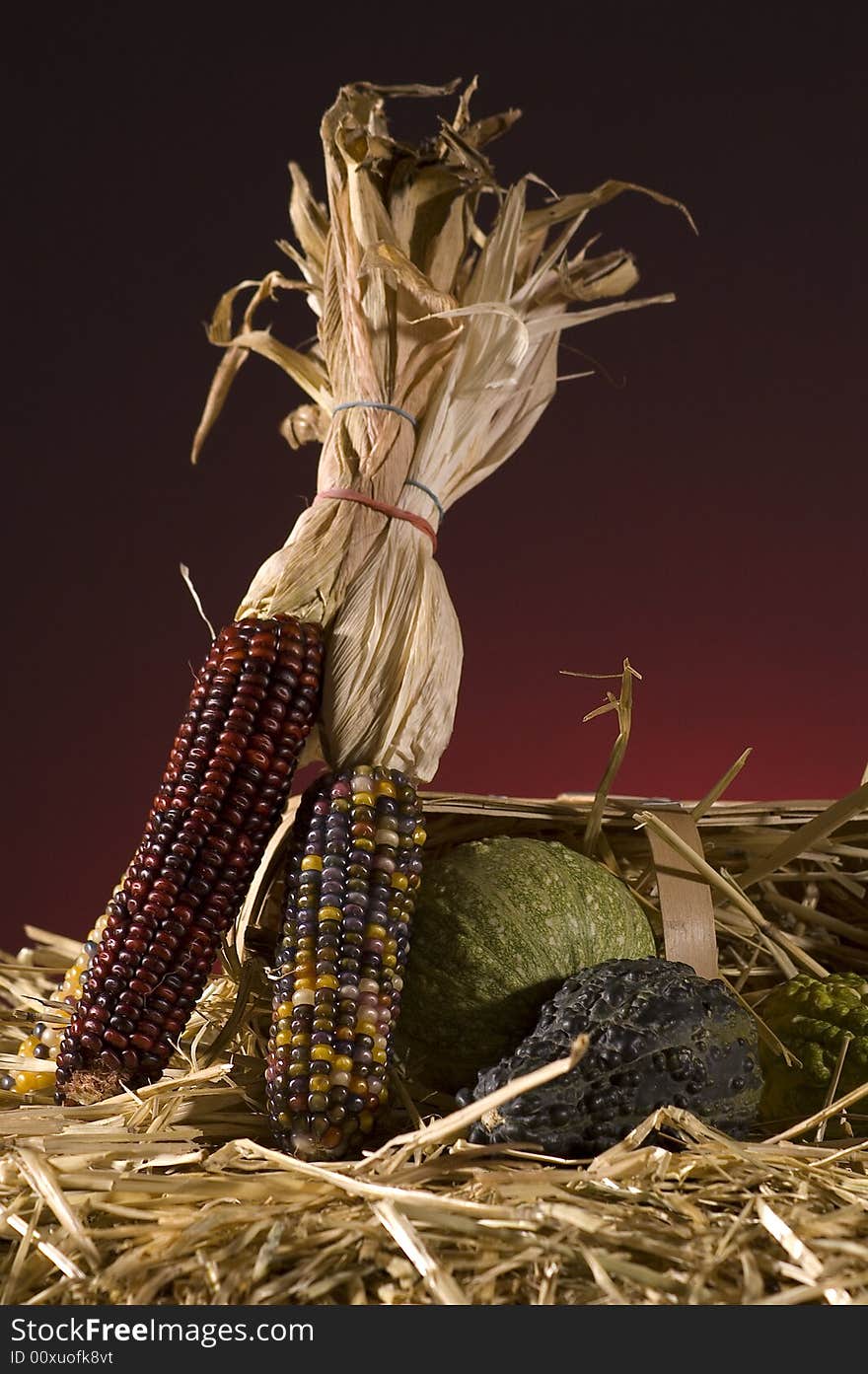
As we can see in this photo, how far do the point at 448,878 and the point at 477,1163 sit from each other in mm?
445

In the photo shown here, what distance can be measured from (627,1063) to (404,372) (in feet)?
3.21

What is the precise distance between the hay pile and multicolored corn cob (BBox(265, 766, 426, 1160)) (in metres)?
0.10

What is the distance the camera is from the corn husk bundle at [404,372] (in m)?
1.65

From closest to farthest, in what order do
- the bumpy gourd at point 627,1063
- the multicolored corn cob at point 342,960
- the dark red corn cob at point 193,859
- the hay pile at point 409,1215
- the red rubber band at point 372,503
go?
1. the hay pile at point 409,1215
2. the bumpy gourd at point 627,1063
3. the multicolored corn cob at point 342,960
4. the dark red corn cob at point 193,859
5. the red rubber band at point 372,503

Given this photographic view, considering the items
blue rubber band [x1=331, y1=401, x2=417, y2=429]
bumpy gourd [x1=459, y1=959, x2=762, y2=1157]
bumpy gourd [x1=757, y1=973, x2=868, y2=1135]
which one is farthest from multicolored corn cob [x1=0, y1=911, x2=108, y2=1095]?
bumpy gourd [x1=757, y1=973, x2=868, y2=1135]

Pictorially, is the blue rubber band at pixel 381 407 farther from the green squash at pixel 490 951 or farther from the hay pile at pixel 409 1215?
the hay pile at pixel 409 1215

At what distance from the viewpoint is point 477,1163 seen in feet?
4.26

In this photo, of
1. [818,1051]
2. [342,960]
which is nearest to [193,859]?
[342,960]

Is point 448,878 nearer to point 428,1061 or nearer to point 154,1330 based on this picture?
point 428,1061

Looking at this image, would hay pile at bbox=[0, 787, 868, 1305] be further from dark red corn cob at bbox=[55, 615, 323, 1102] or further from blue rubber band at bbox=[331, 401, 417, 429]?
blue rubber band at bbox=[331, 401, 417, 429]

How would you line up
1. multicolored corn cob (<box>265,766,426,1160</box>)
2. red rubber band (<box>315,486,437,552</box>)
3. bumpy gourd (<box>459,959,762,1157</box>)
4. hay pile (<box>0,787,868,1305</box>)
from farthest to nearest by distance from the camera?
1. red rubber band (<box>315,486,437,552</box>)
2. multicolored corn cob (<box>265,766,426,1160</box>)
3. bumpy gourd (<box>459,959,762,1157</box>)
4. hay pile (<box>0,787,868,1305</box>)

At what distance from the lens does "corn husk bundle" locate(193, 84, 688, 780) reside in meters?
1.65

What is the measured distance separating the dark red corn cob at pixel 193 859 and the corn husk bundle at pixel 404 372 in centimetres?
9

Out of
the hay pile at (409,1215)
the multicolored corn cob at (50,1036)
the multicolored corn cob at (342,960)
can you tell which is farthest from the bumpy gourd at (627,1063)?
the multicolored corn cob at (50,1036)
